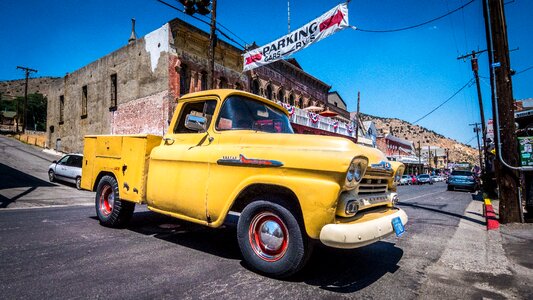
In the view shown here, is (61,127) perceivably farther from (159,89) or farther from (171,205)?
(171,205)

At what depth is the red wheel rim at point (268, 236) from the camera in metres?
2.96

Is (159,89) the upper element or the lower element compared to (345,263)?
upper

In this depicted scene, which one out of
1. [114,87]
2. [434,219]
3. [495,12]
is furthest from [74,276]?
[114,87]

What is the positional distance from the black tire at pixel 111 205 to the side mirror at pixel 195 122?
6.23 feet

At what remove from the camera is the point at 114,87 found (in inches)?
814

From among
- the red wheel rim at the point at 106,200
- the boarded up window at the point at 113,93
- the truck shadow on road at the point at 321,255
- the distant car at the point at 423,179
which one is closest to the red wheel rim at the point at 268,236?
the truck shadow on road at the point at 321,255

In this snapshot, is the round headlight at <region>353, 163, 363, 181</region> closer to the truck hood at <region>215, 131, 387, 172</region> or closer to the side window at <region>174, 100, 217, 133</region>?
the truck hood at <region>215, 131, 387, 172</region>

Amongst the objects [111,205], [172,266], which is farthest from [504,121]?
[111,205]

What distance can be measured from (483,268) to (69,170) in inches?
573

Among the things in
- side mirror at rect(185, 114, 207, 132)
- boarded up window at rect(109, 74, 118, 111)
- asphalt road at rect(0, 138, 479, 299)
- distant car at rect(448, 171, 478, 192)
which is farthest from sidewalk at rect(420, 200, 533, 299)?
boarded up window at rect(109, 74, 118, 111)

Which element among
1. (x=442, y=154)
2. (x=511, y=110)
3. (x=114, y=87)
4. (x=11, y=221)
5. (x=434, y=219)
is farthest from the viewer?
(x=442, y=154)

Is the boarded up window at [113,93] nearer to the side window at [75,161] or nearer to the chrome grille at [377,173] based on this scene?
the side window at [75,161]

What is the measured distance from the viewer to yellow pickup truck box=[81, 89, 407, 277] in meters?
2.71

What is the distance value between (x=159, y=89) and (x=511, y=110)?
16.0 metres
